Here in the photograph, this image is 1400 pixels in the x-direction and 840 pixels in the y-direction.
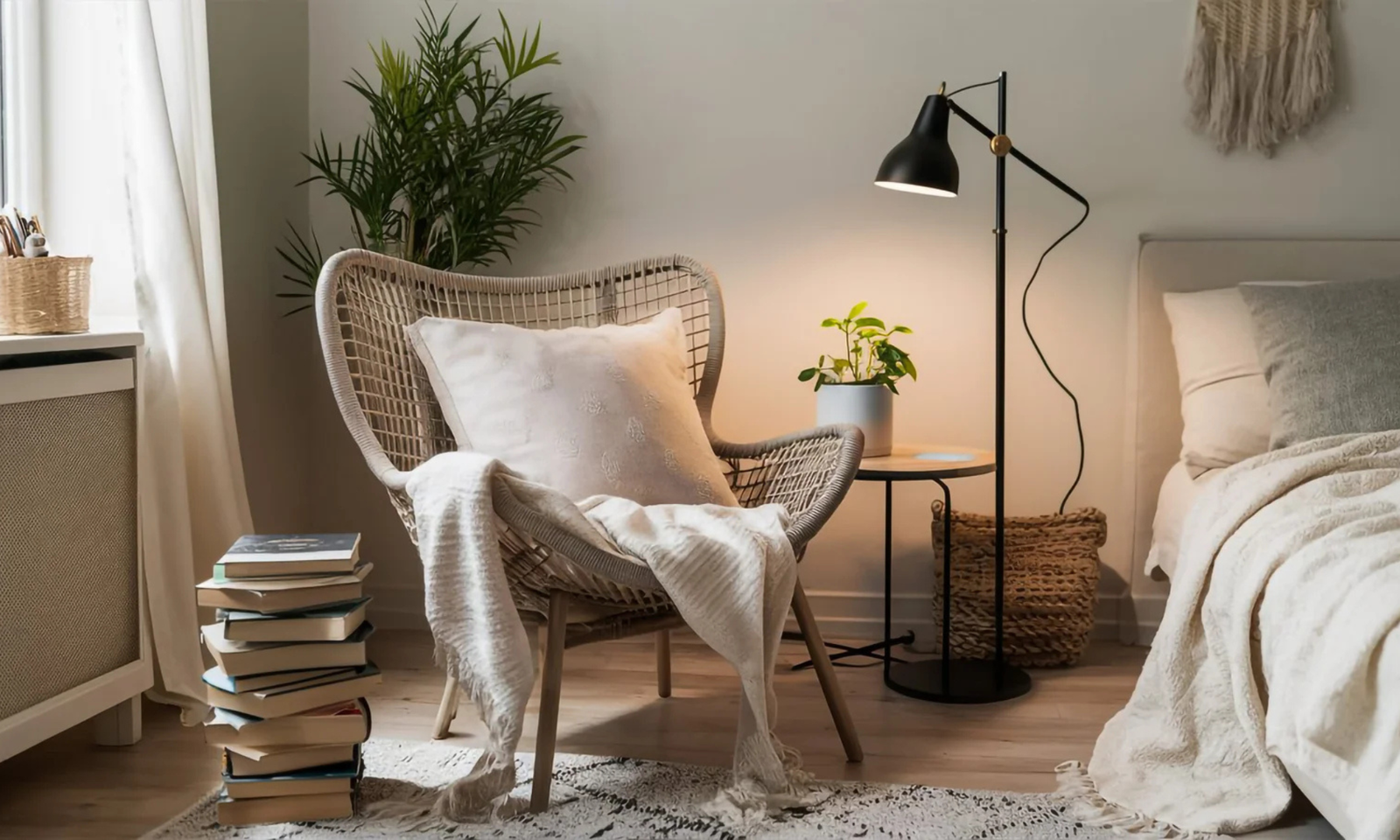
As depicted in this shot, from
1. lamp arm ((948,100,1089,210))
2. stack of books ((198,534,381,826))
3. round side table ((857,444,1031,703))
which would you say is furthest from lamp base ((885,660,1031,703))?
stack of books ((198,534,381,826))

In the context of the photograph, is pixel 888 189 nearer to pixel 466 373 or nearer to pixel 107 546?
pixel 466 373

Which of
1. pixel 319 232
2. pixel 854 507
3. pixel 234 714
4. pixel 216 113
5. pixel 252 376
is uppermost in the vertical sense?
pixel 216 113

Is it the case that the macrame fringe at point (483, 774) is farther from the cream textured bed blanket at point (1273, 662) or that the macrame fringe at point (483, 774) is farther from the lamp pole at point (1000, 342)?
the lamp pole at point (1000, 342)

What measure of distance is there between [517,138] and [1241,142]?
5.61 ft

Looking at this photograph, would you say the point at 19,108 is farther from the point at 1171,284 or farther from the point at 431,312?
the point at 1171,284

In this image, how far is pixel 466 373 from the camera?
219 cm

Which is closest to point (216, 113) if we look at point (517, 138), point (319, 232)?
point (319, 232)

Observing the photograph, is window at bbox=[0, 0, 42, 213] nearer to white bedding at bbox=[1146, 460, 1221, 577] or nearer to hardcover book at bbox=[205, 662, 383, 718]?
hardcover book at bbox=[205, 662, 383, 718]

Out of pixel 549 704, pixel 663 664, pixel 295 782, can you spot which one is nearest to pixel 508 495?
pixel 549 704

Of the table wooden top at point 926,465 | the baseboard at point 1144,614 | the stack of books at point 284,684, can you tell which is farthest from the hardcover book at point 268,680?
the baseboard at point 1144,614

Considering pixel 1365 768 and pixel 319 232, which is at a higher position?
pixel 319 232

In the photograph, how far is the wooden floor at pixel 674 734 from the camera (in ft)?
6.45

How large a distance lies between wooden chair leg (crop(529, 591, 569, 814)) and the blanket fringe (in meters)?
0.80

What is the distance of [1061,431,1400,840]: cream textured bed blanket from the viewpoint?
1.46 m
